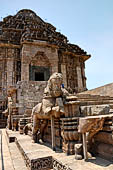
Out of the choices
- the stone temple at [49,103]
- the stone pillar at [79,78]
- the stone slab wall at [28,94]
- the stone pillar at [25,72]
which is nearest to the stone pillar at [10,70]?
the stone temple at [49,103]

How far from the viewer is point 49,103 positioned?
11.5 ft

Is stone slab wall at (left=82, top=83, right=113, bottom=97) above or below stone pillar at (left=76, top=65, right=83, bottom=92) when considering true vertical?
below

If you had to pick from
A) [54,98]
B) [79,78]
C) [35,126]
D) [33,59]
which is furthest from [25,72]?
[54,98]

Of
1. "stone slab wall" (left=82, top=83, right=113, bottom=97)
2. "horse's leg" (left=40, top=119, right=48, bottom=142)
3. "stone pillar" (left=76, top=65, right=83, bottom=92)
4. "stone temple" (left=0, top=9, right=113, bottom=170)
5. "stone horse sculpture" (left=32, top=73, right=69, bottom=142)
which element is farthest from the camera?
"stone pillar" (left=76, top=65, right=83, bottom=92)

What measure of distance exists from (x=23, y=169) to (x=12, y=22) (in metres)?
27.2

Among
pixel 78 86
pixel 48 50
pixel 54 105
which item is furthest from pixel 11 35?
pixel 54 105

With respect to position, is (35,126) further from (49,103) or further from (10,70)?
(10,70)

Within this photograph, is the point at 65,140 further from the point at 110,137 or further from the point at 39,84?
the point at 39,84

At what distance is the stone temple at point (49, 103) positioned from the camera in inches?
107

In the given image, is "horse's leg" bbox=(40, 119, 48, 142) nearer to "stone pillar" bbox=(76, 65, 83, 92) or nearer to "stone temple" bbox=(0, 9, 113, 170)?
"stone temple" bbox=(0, 9, 113, 170)

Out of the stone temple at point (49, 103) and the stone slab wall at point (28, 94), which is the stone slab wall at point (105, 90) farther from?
the stone slab wall at point (28, 94)

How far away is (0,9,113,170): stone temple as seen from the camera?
8.91 feet

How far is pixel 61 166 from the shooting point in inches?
97.4

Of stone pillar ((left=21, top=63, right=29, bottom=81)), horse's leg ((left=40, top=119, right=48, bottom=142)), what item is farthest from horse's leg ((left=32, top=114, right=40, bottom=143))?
stone pillar ((left=21, top=63, right=29, bottom=81))
